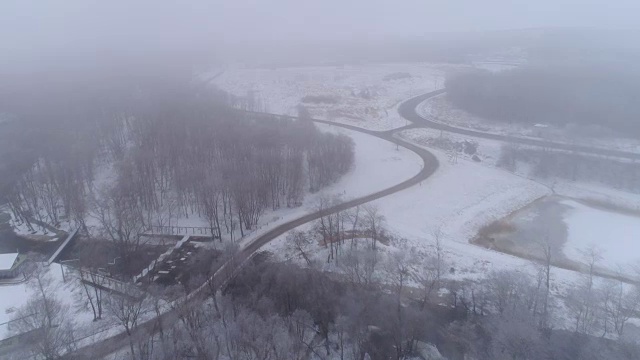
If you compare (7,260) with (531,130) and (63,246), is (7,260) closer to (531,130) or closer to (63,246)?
(63,246)

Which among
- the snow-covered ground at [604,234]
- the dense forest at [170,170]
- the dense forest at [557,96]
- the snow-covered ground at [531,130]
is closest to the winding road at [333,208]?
the snow-covered ground at [531,130]

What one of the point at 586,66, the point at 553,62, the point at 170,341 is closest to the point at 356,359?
the point at 170,341

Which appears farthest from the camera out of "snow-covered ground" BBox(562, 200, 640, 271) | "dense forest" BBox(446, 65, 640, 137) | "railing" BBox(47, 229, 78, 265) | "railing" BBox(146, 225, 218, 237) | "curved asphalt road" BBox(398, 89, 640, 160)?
"dense forest" BBox(446, 65, 640, 137)

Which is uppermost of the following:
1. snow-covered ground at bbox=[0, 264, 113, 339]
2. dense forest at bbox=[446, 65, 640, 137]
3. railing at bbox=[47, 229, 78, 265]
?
dense forest at bbox=[446, 65, 640, 137]

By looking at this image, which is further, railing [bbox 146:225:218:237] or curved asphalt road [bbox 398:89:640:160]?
Result: curved asphalt road [bbox 398:89:640:160]

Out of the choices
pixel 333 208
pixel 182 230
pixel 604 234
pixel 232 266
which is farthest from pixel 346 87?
pixel 232 266

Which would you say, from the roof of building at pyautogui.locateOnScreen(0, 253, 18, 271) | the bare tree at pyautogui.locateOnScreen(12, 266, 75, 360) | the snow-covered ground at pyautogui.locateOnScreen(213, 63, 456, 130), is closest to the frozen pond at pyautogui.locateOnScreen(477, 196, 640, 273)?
the bare tree at pyautogui.locateOnScreen(12, 266, 75, 360)

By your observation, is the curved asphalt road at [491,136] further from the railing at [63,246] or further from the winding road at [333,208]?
the railing at [63,246]

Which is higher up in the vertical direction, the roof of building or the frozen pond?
the roof of building

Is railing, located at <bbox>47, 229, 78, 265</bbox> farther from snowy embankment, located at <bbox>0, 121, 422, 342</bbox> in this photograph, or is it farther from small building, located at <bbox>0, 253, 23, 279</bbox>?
small building, located at <bbox>0, 253, 23, 279</bbox>
